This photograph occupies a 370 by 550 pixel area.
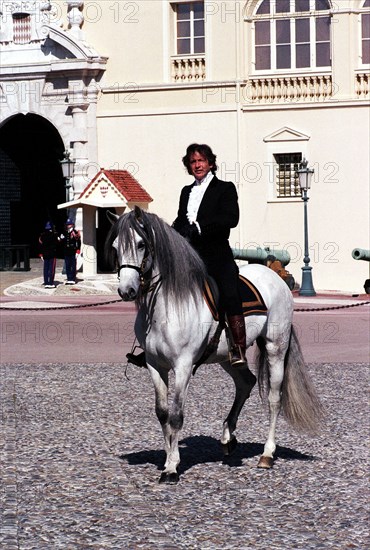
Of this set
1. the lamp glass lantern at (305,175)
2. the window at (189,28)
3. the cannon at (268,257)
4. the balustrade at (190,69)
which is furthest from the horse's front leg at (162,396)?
the window at (189,28)

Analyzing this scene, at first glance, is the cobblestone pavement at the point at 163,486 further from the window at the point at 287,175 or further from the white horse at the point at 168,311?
the window at the point at 287,175

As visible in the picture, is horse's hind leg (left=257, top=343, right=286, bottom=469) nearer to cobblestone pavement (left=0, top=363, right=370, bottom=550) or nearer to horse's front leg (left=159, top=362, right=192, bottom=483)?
cobblestone pavement (left=0, top=363, right=370, bottom=550)

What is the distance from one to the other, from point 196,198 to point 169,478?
2.11m

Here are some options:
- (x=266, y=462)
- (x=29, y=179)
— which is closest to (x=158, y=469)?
(x=266, y=462)

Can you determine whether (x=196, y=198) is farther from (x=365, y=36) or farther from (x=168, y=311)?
(x=365, y=36)

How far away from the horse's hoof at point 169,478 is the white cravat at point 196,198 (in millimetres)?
1895

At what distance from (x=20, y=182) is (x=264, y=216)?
9.27 metres

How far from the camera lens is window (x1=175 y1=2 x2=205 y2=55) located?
4044 centimetres

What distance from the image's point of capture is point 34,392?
15.5 metres

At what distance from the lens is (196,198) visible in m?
10.6

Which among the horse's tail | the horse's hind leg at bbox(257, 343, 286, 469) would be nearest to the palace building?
the horse's tail

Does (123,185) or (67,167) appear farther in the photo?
(67,167)

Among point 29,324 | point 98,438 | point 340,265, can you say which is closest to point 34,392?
point 98,438

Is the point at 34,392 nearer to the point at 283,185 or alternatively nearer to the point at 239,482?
the point at 239,482
